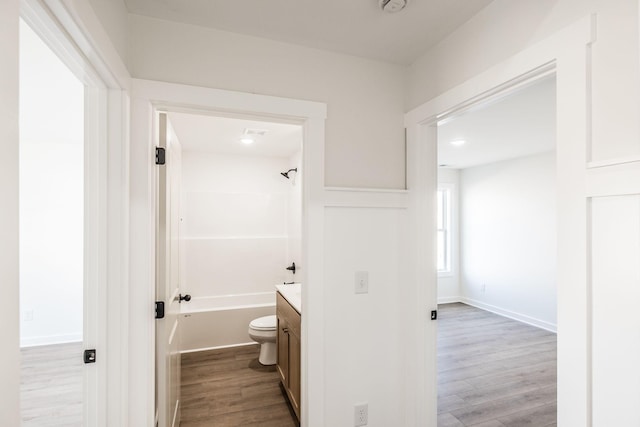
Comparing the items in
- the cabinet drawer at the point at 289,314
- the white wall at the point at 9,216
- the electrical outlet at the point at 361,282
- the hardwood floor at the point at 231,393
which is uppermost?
the white wall at the point at 9,216

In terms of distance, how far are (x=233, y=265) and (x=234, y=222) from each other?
0.61 metres

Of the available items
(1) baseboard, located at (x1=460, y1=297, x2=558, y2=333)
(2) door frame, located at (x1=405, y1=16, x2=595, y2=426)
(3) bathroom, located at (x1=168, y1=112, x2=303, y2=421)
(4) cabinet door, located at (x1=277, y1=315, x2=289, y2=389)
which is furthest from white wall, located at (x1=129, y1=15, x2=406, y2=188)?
(1) baseboard, located at (x1=460, y1=297, x2=558, y2=333)

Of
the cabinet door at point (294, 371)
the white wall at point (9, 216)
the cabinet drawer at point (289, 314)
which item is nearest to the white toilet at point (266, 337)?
the cabinet drawer at point (289, 314)

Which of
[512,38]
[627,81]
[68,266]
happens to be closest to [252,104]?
[512,38]

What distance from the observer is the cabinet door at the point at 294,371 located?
225 cm

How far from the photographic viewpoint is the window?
6137 mm

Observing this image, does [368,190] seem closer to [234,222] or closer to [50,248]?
[234,222]

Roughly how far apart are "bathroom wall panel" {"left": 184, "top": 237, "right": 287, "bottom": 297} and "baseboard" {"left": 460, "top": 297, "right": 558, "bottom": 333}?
3696mm

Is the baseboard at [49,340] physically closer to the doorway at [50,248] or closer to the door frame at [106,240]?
the doorway at [50,248]

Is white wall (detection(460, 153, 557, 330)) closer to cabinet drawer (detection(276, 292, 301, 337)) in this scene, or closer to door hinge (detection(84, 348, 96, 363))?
cabinet drawer (detection(276, 292, 301, 337))

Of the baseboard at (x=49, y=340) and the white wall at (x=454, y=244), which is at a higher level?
the white wall at (x=454, y=244)

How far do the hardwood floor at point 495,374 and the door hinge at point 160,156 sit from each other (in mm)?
2692

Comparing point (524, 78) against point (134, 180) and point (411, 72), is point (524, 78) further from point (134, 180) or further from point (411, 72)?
point (134, 180)

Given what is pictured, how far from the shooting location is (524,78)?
4.13ft
